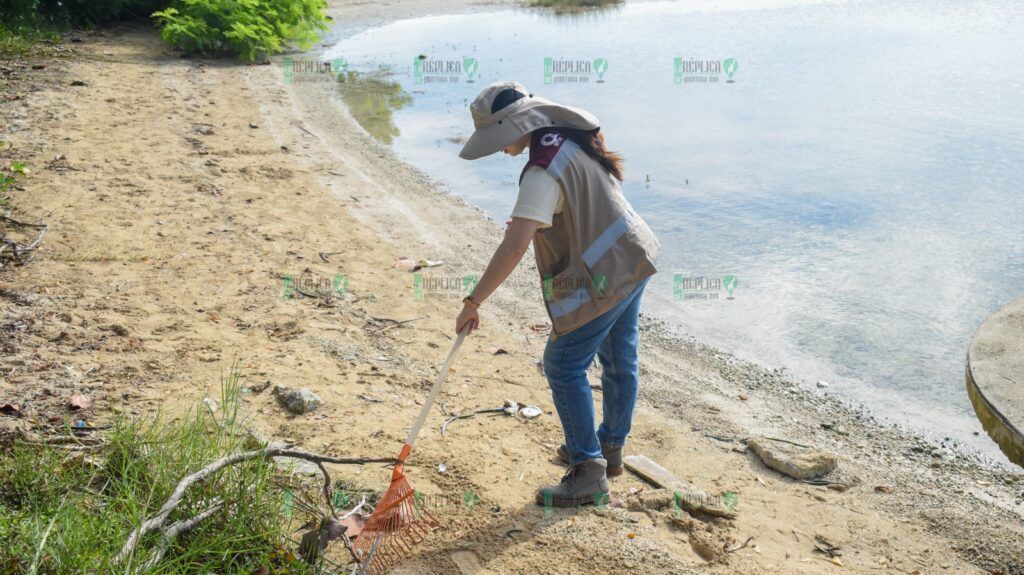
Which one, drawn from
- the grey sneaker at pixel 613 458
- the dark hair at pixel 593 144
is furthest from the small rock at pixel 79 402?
the dark hair at pixel 593 144

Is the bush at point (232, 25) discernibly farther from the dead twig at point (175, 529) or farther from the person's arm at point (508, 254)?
the dead twig at point (175, 529)

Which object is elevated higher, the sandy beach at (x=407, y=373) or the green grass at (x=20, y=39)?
the green grass at (x=20, y=39)

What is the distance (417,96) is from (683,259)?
7179 mm

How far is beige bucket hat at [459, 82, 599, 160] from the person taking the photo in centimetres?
328

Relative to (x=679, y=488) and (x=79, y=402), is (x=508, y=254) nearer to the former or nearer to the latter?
(x=679, y=488)

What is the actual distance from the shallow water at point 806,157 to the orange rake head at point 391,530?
10.6ft

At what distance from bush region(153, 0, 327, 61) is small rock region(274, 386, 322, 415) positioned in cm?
1070

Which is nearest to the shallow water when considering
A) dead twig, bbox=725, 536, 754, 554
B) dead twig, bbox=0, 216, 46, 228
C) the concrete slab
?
the concrete slab

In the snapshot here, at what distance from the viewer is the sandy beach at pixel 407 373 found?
374 cm

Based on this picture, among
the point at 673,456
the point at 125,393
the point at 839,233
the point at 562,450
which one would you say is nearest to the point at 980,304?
the point at 839,233

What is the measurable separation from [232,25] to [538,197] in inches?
480

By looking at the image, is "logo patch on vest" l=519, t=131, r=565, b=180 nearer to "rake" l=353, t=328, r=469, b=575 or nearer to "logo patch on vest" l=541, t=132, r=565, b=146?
"logo patch on vest" l=541, t=132, r=565, b=146

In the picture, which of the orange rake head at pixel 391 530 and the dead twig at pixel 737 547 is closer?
the orange rake head at pixel 391 530

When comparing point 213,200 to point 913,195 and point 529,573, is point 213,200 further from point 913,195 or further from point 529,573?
point 913,195
